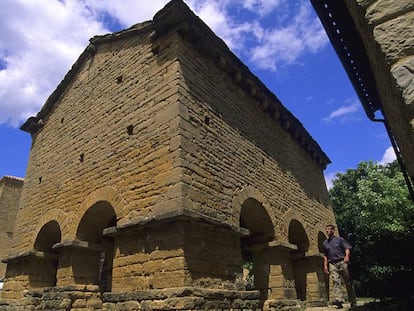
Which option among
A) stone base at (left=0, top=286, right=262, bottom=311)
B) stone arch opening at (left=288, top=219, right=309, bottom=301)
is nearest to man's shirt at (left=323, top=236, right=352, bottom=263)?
stone base at (left=0, top=286, right=262, bottom=311)

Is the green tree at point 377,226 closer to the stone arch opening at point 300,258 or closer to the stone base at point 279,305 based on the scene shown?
the stone arch opening at point 300,258

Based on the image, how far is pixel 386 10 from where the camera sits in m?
1.77

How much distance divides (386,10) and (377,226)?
1071 cm

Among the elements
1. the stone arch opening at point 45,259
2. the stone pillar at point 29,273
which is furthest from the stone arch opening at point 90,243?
the stone pillar at point 29,273

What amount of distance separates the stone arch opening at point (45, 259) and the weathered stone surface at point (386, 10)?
844 cm

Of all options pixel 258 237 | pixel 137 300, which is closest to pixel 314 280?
pixel 258 237

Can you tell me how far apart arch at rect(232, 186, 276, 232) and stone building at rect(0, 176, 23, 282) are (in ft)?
65.2

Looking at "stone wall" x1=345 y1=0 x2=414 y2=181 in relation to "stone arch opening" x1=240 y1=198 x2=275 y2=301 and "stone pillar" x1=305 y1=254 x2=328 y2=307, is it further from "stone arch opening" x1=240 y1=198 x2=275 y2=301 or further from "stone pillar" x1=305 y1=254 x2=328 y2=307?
"stone pillar" x1=305 y1=254 x2=328 y2=307

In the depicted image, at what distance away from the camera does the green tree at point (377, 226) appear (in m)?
7.21

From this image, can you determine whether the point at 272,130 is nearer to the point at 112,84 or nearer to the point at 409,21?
the point at 112,84

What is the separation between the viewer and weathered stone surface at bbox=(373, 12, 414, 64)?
1.66 metres

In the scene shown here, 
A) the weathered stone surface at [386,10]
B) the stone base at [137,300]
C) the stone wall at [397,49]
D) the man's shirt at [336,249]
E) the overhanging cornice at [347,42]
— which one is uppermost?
the overhanging cornice at [347,42]

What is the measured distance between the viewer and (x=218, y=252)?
19.5ft

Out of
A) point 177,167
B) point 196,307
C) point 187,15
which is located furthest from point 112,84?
point 196,307
